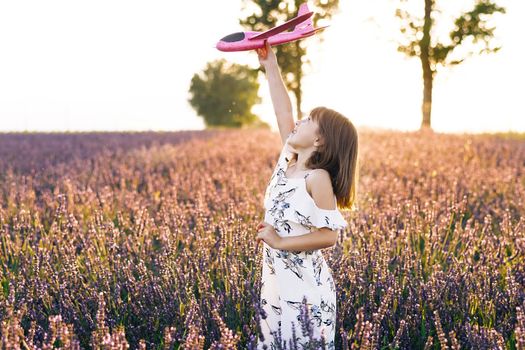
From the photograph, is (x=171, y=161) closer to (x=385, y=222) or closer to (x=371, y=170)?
(x=371, y=170)

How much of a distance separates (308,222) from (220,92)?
40.2 metres

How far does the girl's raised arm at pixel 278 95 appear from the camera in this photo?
2.62 meters

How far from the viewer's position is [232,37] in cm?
257

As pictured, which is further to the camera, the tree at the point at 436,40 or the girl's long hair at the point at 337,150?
the tree at the point at 436,40

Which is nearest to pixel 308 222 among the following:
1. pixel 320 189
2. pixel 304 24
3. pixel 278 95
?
pixel 320 189

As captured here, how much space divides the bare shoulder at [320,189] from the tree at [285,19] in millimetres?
22652

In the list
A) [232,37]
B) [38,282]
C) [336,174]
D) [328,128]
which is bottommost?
[38,282]

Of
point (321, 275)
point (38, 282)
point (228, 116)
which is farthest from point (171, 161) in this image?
point (228, 116)

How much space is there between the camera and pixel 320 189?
2207 millimetres

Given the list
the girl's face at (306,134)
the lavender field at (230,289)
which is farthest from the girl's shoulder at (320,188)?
the lavender field at (230,289)

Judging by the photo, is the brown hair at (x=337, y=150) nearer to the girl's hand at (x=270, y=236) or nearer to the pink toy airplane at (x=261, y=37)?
the girl's hand at (x=270, y=236)

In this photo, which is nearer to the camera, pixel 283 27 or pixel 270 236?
pixel 270 236

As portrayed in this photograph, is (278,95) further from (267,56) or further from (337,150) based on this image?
(337,150)

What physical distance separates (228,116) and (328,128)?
39.5m
